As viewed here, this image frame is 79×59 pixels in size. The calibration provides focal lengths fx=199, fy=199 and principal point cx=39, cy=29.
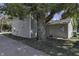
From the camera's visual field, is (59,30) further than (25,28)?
No

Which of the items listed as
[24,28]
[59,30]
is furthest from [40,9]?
[24,28]

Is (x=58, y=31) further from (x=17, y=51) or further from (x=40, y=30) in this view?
(x=40, y=30)

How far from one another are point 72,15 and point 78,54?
4.57ft

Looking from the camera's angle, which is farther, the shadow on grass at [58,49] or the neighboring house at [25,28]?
the neighboring house at [25,28]

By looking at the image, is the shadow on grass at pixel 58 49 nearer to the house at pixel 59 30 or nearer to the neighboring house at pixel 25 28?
the house at pixel 59 30

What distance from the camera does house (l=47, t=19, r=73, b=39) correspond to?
543 centimetres

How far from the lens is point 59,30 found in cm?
551

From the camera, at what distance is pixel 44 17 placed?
258 inches

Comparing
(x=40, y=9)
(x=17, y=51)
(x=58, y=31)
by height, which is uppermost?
(x=40, y=9)

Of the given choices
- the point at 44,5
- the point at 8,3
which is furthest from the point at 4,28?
the point at 44,5

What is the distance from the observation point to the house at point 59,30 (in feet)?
17.8

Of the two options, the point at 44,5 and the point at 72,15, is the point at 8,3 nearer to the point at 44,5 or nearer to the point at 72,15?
the point at 44,5

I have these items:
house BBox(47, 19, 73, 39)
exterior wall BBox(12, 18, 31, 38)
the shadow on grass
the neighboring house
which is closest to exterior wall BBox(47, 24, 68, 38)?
house BBox(47, 19, 73, 39)

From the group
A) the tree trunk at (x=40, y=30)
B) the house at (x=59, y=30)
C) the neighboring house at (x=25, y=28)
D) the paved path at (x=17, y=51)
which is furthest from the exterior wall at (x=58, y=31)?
the neighboring house at (x=25, y=28)
